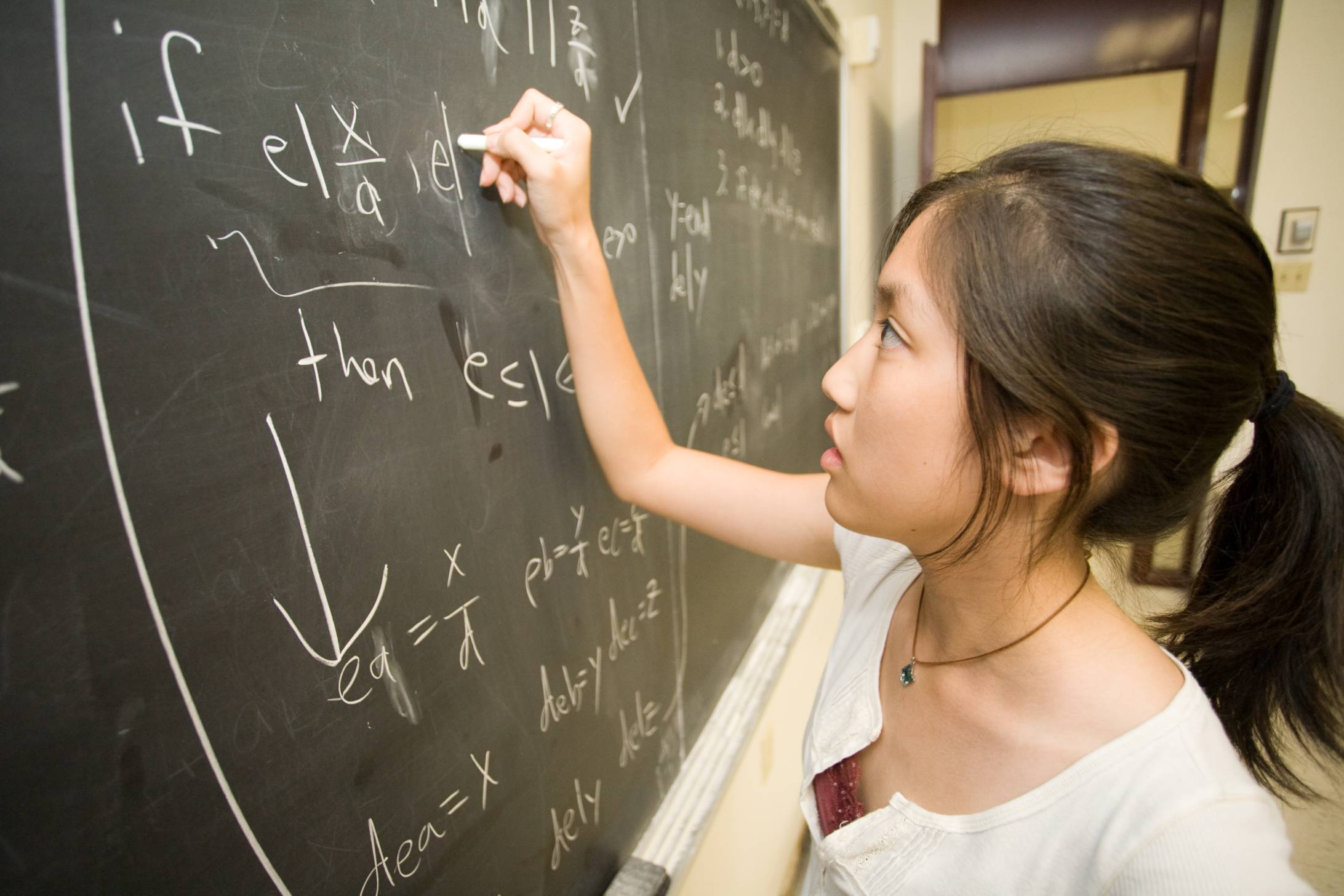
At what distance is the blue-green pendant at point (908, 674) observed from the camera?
0.78 metres

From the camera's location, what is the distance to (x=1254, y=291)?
21.5 inches

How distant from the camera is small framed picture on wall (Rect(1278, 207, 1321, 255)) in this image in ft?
8.46

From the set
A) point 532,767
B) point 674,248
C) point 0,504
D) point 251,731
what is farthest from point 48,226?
point 674,248

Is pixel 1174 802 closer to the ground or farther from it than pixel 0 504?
closer to the ground

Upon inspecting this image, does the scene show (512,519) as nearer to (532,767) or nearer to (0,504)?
(532,767)

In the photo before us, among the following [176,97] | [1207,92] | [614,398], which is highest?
[1207,92]

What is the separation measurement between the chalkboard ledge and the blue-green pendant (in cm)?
39

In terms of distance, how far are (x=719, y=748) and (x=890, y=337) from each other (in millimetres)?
819

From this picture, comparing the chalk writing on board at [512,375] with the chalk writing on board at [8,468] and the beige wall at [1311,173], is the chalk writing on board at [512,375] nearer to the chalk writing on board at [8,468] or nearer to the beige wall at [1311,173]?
the chalk writing on board at [8,468]

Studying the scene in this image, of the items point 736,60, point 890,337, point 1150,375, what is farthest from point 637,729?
point 736,60

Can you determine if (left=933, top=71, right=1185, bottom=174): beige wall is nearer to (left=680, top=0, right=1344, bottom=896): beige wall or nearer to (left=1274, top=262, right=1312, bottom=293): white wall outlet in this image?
(left=680, top=0, right=1344, bottom=896): beige wall

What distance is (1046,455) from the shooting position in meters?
0.58

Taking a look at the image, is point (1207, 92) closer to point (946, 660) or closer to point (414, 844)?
point (946, 660)

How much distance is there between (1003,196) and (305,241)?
533 mm
